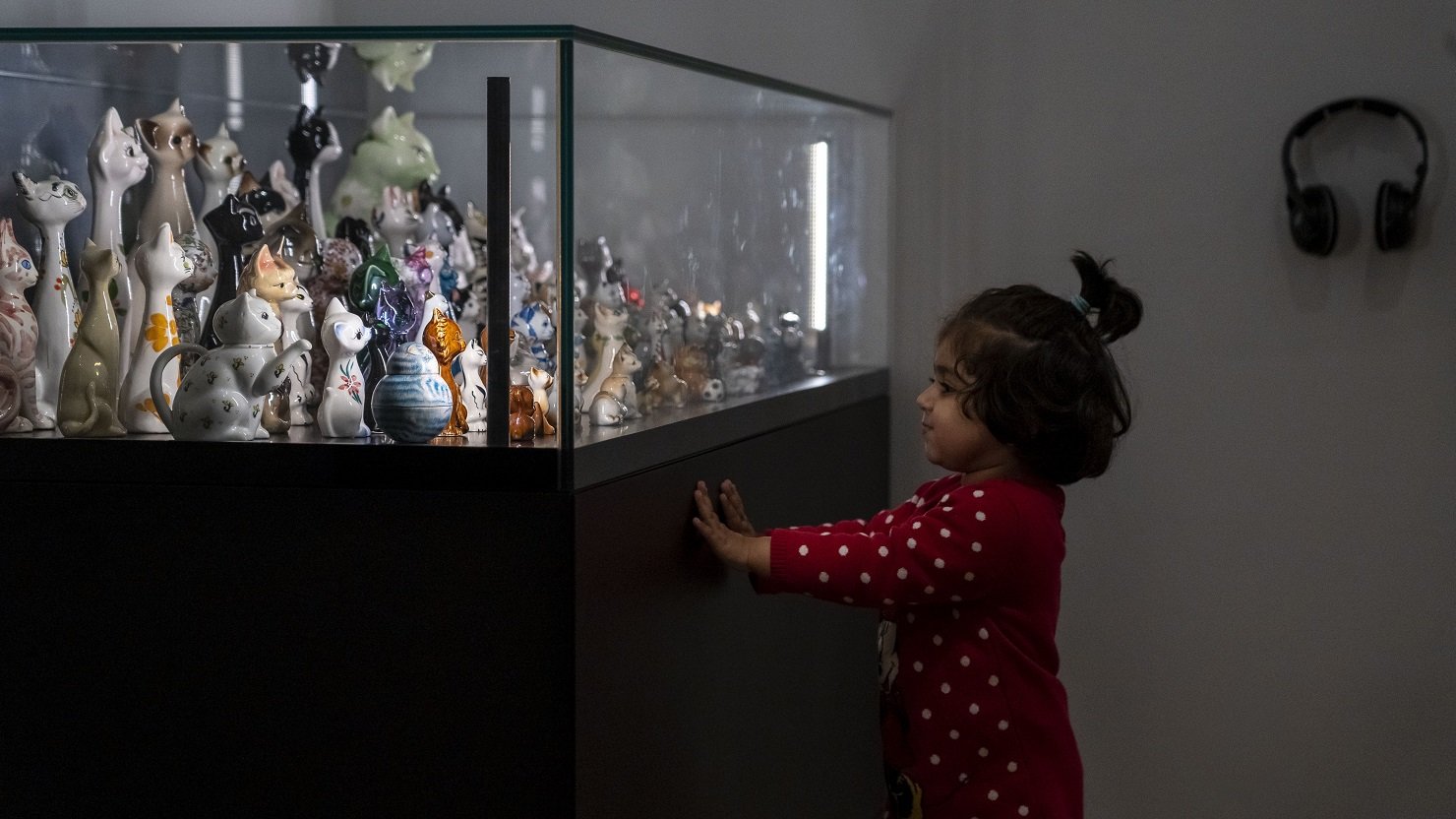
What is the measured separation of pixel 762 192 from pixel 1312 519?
1.10 m

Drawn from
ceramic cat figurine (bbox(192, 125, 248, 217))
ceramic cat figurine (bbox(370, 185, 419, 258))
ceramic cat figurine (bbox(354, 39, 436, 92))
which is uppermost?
ceramic cat figurine (bbox(354, 39, 436, 92))

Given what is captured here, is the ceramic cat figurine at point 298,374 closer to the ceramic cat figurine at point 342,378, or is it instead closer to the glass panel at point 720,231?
the ceramic cat figurine at point 342,378

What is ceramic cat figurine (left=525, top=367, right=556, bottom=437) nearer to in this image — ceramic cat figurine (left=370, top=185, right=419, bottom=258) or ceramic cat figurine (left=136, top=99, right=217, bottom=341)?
ceramic cat figurine (left=136, top=99, right=217, bottom=341)

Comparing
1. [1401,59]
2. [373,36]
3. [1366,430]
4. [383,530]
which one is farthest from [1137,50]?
[383,530]

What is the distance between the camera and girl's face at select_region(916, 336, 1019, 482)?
1.49 meters

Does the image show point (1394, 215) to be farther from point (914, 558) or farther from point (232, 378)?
point (232, 378)

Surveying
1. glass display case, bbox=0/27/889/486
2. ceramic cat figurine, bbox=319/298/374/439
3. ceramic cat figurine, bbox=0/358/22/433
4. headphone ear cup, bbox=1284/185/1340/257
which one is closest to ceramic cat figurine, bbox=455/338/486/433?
glass display case, bbox=0/27/889/486

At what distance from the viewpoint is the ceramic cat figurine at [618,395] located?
145 cm

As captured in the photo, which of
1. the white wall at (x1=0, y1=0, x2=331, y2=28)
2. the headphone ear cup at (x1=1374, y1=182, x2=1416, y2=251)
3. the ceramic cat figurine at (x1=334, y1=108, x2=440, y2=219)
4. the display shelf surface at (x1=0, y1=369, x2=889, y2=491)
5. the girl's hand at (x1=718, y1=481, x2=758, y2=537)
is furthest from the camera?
the headphone ear cup at (x1=1374, y1=182, x2=1416, y2=251)

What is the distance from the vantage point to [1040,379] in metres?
1.45

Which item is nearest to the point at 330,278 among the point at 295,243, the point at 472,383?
the point at 295,243

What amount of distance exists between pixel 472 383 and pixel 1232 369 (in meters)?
1.45

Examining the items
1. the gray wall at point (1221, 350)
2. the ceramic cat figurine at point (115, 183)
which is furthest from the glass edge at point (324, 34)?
the gray wall at point (1221, 350)

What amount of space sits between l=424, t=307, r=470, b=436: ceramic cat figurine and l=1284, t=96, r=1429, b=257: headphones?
1.44m
